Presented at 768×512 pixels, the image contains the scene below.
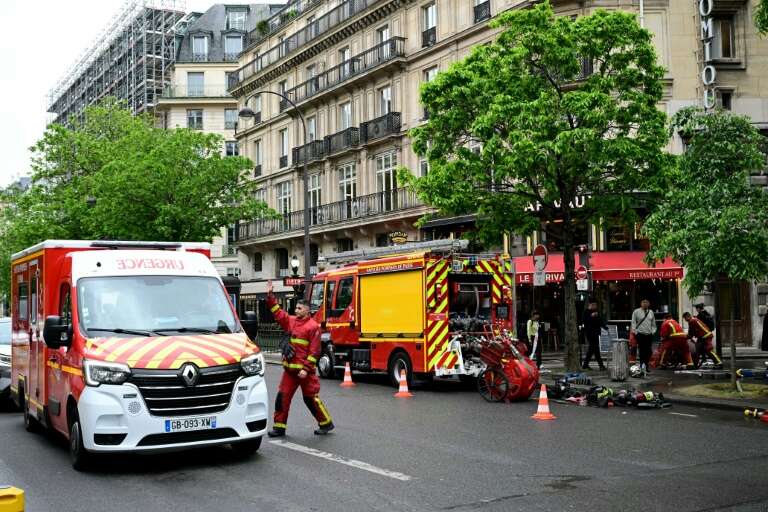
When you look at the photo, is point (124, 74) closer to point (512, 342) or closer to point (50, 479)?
point (512, 342)

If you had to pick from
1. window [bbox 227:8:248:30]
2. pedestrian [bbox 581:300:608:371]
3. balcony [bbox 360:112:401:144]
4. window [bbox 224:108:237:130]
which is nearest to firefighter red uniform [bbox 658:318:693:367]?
pedestrian [bbox 581:300:608:371]

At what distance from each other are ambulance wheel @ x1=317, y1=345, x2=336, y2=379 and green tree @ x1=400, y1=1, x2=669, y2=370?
4.61 metres

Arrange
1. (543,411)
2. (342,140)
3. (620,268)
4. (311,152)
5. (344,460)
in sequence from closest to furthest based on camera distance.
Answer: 1. (344,460)
2. (543,411)
3. (620,268)
4. (342,140)
5. (311,152)

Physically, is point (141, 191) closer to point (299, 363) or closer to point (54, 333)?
point (299, 363)

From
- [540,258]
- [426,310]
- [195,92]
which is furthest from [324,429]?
[195,92]

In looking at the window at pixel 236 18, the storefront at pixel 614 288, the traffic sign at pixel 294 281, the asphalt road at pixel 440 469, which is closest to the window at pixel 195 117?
the window at pixel 236 18

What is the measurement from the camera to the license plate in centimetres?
858

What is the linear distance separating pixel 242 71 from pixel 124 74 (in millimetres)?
26038

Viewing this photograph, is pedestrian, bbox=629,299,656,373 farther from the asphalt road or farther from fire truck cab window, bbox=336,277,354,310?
the asphalt road

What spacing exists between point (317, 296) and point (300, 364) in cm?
1121

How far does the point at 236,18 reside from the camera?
68.2m

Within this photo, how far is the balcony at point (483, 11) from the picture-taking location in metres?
32.3

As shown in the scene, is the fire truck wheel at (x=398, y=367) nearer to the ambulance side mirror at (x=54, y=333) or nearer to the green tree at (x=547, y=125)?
the green tree at (x=547, y=125)

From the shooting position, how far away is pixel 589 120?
18.4 metres
